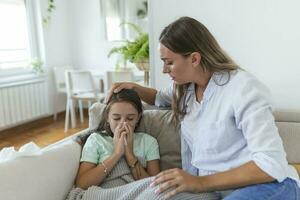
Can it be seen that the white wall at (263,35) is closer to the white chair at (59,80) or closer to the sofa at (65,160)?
the sofa at (65,160)

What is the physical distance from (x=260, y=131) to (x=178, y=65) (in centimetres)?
33

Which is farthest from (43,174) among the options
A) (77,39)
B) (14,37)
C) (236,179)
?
(77,39)

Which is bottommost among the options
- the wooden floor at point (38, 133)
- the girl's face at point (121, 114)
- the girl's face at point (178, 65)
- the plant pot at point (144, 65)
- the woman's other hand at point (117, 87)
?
the wooden floor at point (38, 133)

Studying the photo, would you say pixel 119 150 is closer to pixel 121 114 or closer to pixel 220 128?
pixel 121 114

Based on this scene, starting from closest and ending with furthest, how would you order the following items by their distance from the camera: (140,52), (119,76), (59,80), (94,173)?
(94,173)
(140,52)
(119,76)
(59,80)

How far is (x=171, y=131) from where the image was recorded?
1372 millimetres

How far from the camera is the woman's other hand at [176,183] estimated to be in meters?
0.93

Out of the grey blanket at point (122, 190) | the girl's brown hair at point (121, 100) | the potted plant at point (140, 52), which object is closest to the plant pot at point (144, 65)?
the potted plant at point (140, 52)

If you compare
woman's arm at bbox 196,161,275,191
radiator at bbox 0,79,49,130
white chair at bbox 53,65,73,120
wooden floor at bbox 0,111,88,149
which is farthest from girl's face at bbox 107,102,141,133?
white chair at bbox 53,65,73,120

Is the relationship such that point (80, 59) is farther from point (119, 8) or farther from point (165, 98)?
point (165, 98)

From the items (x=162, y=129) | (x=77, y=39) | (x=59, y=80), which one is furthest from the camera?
(x=77, y=39)

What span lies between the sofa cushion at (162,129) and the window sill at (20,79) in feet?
8.32

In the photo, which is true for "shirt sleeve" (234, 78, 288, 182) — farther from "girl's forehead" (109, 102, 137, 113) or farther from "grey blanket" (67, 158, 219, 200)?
"girl's forehead" (109, 102, 137, 113)

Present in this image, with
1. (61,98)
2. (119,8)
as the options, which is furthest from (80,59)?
(119,8)
